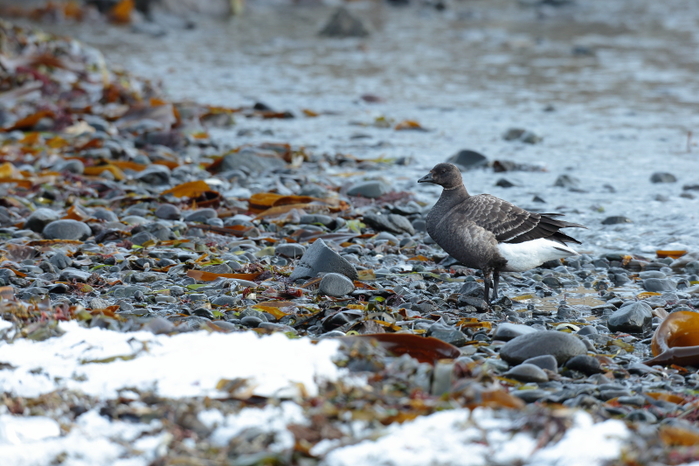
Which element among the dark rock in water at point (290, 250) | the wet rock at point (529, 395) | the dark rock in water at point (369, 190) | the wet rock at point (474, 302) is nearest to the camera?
the wet rock at point (529, 395)

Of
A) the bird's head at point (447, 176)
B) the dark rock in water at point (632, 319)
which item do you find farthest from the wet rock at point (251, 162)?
the dark rock in water at point (632, 319)

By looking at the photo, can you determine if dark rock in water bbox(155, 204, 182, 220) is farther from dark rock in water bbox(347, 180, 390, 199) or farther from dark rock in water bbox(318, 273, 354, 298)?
dark rock in water bbox(318, 273, 354, 298)

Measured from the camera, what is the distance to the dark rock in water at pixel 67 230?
6.00 m

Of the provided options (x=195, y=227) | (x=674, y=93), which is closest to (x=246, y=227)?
(x=195, y=227)

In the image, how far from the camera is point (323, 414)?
2.98 meters

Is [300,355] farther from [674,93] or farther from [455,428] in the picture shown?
[674,93]

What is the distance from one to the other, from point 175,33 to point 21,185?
49.7 ft

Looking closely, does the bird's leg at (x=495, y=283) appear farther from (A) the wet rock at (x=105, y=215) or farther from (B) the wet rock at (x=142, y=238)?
(A) the wet rock at (x=105, y=215)

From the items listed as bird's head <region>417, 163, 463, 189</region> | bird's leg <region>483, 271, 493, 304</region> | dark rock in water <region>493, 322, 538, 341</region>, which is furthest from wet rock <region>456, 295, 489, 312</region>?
bird's head <region>417, 163, 463, 189</region>

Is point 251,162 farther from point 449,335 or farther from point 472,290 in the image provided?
point 449,335

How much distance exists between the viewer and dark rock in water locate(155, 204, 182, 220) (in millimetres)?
6621

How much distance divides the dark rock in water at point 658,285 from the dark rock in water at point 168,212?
147 inches

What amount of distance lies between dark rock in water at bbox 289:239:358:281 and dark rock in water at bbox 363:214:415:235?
124cm

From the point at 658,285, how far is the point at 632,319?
0.97 metres
